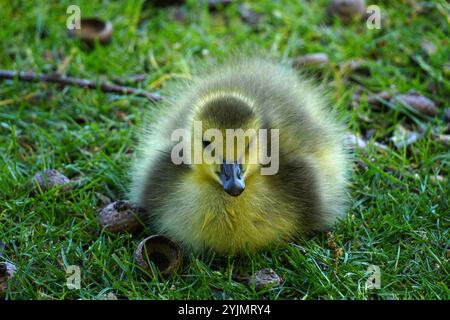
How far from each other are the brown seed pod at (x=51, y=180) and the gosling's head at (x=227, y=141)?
21.8 inches

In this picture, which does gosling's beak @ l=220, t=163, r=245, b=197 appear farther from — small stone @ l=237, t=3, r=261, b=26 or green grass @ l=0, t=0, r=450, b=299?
small stone @ l=237, t=3, r=261, b=26

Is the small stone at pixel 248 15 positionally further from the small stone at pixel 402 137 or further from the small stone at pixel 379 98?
the small stone at pixel 402 137

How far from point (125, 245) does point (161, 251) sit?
0.42 feet

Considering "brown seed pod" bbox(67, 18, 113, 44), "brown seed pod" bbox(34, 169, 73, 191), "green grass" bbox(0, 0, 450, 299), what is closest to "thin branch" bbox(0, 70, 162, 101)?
"green grass" bbox(0, 0, 450, 299)

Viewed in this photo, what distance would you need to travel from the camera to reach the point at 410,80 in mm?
2762

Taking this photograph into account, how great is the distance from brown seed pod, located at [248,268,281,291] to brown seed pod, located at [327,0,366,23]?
162 centimetres

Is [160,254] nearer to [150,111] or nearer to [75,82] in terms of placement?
[150,111]

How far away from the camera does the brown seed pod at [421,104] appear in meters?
2.58

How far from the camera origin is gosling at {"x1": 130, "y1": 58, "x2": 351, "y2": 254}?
1789mm

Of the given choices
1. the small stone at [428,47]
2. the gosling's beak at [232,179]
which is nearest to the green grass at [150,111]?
the small stone at [428,47]

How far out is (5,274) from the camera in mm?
1810

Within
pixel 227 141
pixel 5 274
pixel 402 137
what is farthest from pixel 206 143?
pixel 402 137
